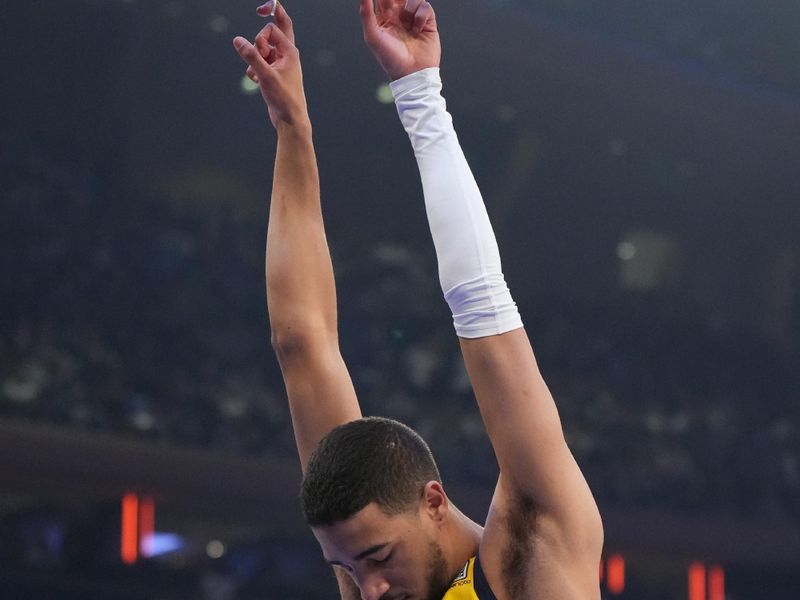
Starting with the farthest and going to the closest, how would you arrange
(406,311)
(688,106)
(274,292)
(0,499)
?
(688,106) → (406,311) → (0,499) → (274,292)

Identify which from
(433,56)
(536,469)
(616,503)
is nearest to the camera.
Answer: (536,469)

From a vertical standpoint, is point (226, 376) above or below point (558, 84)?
below

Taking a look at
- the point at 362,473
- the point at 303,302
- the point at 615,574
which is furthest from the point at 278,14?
the point at 615,574

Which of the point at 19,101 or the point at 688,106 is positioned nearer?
the point at 19,101

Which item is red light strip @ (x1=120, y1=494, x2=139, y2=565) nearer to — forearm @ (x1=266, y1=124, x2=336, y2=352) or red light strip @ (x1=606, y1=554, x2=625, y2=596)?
red light strip @ (x1=606, y1=554, x2=625, y2=596)

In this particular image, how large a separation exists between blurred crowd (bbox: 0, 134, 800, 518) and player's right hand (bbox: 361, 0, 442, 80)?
6928 mm

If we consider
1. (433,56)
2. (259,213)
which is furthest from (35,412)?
(433,56)

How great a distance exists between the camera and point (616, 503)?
10453mm

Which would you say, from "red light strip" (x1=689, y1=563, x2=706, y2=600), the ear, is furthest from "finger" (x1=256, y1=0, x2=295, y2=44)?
"red light strip" (x1=689, y1=563, x2=706, y2=600)

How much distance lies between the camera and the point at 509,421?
6.43 ft

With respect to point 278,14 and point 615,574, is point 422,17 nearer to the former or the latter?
point 278,14

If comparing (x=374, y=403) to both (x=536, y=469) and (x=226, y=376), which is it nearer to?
(x=226, y=376)

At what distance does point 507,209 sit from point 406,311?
232cm

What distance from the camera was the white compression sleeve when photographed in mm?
2010
